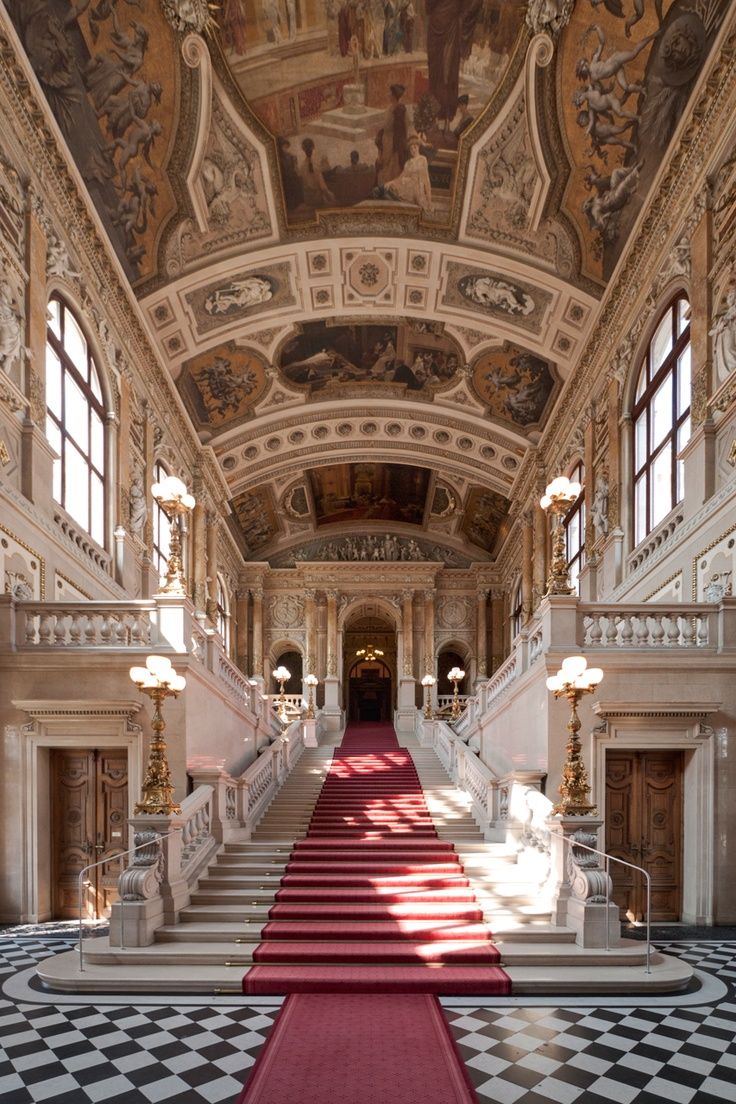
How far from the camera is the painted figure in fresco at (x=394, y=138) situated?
1501 centimetres

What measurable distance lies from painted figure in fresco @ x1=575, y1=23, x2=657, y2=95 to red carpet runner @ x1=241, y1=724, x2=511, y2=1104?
38.3 ft

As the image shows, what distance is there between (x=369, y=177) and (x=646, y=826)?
12.6 metres

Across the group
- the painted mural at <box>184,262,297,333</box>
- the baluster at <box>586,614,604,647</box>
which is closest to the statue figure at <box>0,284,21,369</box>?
the painted mural at <box>184,262,297,333</box>

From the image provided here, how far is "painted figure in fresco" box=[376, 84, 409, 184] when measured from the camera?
15.0m

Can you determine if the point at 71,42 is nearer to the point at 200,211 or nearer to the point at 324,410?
the point at 200,211

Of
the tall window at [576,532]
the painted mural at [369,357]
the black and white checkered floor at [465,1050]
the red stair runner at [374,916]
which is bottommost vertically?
the red stair runner at [374,916]

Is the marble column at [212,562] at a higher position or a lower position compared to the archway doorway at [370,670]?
higher

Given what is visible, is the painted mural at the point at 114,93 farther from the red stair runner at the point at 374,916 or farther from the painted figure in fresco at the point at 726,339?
the red stair runner at the point at 374,916

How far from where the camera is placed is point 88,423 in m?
15.0

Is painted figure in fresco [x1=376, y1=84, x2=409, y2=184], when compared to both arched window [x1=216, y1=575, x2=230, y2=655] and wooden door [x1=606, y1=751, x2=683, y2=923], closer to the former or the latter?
wooden door [x1=606, y1=751, x2=683, y2=923]

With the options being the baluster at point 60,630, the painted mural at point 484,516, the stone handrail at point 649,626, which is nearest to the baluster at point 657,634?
the stone handrail at point 649,626

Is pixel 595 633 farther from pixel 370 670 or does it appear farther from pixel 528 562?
pixel 370 670

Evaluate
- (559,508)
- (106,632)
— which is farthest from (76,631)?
(559,508)

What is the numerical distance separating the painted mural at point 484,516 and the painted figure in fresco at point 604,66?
16923 millimetres
